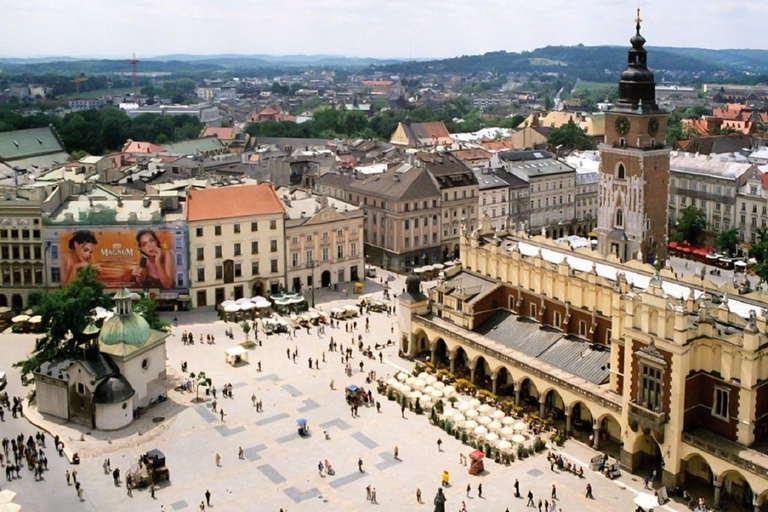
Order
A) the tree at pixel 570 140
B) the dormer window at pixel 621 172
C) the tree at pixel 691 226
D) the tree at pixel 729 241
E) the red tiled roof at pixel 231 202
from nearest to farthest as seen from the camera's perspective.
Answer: the dormer window at pixel 621 172
the red tiled roof at pixel 231 202
the tree at pixel 729 241
the tree at pixel 691 226
the tree at pixel 570 140

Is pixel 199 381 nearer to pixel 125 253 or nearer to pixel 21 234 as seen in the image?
pixel 125 253

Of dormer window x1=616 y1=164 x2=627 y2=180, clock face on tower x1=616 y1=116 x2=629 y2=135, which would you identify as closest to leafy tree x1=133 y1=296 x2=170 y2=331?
dormer window x1=616 y1=164 x2=627 y2=180

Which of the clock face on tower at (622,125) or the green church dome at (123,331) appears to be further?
the clock face on tower at (622,125)

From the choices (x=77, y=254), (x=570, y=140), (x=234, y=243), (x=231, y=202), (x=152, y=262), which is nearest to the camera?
(x=77, y=254)

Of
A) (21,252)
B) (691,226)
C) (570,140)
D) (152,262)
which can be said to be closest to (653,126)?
(691,226)

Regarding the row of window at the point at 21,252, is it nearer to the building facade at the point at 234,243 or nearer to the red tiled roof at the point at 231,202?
the building facade at the point at 234,243

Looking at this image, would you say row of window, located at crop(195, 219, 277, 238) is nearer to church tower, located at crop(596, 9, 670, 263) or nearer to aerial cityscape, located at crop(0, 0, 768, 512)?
aerial cityscape, located at crop(0, 0, 768, 512)

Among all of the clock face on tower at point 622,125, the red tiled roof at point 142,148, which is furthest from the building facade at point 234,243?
the red tiled roof at point 142,148
